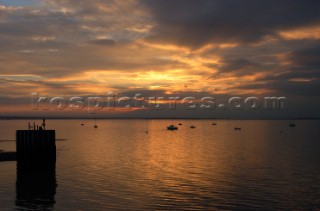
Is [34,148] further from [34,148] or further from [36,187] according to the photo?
[36,187]

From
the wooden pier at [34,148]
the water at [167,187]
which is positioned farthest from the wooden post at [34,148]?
the water at [167,187]

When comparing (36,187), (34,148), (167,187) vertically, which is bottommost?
(36,187)

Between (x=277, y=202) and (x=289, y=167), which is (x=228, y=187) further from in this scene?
(x=289, y=167)

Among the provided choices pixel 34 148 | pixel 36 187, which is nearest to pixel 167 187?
pixel 36 187

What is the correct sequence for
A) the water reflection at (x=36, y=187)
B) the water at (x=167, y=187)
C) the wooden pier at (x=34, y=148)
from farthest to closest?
the wooden pier at (x=34, y=148)
the water reflection at (x=36, y=187)
the water at (x=167, y=187)

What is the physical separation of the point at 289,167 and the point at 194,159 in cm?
1860

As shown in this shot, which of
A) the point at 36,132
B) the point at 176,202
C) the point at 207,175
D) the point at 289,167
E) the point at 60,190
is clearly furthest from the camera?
the point at 289,167

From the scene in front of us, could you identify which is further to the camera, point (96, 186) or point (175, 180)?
point (175, 180)

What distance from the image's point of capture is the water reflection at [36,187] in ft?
112

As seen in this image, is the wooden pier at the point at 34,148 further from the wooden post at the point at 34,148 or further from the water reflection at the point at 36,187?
the water reflection at the point at 36,187

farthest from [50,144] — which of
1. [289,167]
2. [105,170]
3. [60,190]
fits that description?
[289,167]

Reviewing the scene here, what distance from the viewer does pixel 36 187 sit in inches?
1684

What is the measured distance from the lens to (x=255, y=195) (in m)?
37.2

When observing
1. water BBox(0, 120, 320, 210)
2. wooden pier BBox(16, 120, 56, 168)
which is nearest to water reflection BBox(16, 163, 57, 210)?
water BBox(0, 120, 320, 210)
